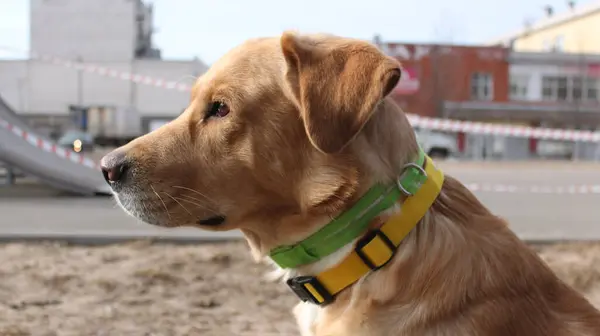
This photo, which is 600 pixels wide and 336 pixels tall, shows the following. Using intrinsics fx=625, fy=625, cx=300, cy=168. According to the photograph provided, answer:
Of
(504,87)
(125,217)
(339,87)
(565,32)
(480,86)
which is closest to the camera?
(339,87)

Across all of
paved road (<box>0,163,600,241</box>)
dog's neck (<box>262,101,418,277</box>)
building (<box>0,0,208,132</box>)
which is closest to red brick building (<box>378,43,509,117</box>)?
building (<box>0,0,208,132</box>)

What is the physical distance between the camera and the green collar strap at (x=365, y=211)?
6.56 feet

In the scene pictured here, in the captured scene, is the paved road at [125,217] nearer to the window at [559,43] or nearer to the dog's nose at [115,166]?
the dog's nose at [115,166]

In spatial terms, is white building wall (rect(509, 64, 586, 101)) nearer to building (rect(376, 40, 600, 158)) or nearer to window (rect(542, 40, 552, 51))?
building (rect(376, 40, 600, 158))

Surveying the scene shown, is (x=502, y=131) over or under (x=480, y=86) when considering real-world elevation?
over

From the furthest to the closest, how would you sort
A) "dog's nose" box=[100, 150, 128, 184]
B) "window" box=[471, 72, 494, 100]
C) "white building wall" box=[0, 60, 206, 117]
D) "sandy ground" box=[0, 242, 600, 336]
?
"white building wall" box=[0, 60, 206, 117] < "window" box=[471, 72, 494, 100] < "sandy ground" box=[0, 242, 600, 336] < "dog's nose" box=[100, 150, 128, 184]

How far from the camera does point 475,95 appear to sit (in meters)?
41.2

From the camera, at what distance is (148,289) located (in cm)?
459

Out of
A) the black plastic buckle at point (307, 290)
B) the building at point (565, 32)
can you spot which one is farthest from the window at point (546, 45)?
the black plastic buckle at point (307, 290)

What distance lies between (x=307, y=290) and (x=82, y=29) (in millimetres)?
55587

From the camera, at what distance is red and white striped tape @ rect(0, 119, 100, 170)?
9570mm

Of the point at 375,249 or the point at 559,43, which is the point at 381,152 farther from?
the point at 559,43

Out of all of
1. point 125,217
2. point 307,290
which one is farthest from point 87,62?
point 307,290

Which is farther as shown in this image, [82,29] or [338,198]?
[82,29]
